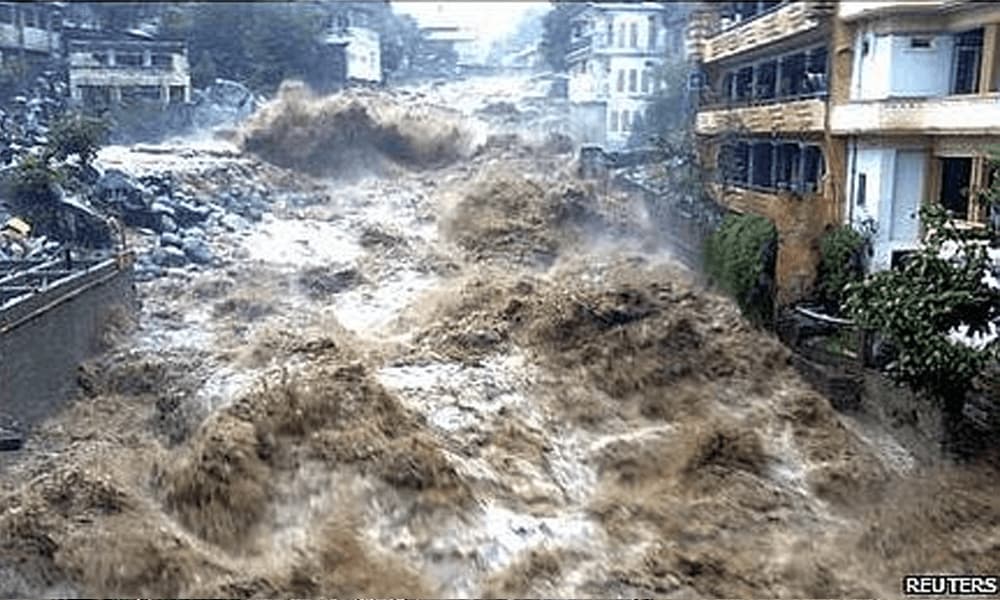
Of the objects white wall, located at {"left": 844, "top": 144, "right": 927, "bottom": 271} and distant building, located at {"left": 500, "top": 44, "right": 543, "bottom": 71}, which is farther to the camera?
distant building, located at {"left": 500, "top": 44, "right": 543, "bottom": 71}

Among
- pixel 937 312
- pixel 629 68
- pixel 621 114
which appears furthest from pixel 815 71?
pixel 629 68

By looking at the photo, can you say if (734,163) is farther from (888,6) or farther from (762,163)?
(888,6)

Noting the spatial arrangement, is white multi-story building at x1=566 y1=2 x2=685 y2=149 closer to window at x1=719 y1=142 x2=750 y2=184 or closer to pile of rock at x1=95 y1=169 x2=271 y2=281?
window at x1=719 y1=142 x2=750 y2=184

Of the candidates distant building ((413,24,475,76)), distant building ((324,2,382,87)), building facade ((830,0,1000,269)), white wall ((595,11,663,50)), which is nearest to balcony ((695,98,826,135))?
building facade ((830,0,1000,269))

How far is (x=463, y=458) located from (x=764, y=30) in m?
15.9

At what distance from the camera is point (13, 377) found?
45.5 feet

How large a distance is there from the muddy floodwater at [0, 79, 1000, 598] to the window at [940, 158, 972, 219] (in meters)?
4.09

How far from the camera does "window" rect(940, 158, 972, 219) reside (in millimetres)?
18234

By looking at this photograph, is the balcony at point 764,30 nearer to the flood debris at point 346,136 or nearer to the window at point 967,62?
the window at point 967,62

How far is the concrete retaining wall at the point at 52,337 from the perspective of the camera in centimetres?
1388

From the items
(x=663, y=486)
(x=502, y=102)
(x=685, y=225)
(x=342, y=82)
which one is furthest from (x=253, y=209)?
(x=502, y=102)

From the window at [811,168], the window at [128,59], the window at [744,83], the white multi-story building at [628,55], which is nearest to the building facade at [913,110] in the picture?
the window at [811,168]

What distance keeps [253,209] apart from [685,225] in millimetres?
12010

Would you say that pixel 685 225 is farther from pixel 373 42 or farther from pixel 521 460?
pixel 373 42
